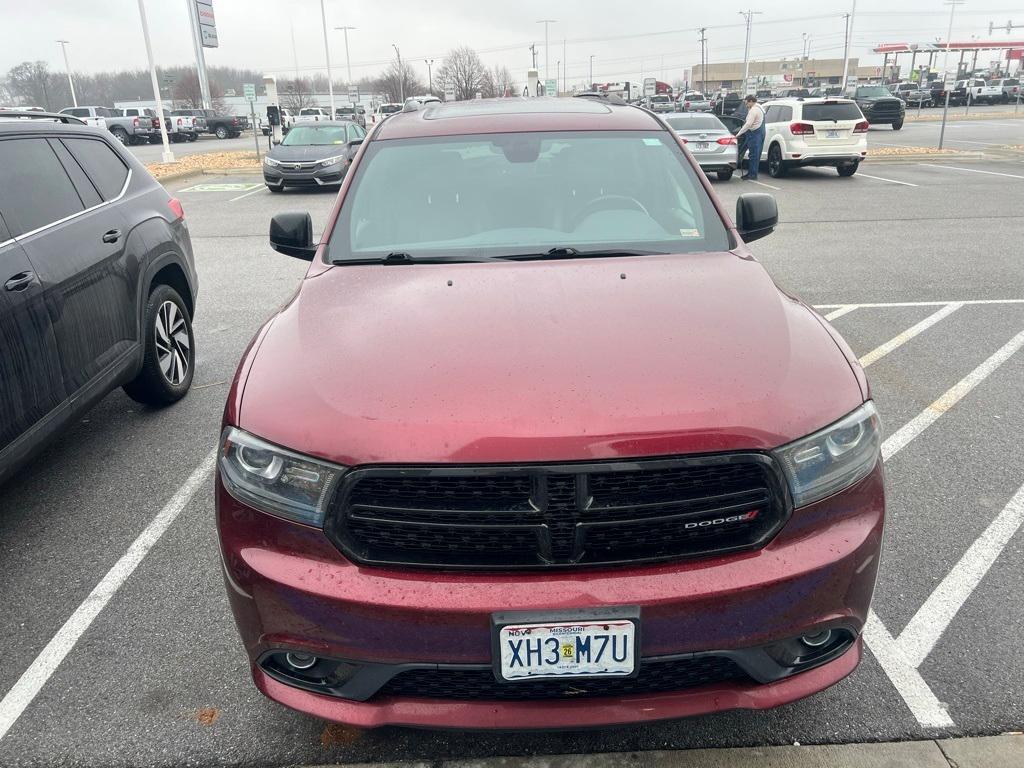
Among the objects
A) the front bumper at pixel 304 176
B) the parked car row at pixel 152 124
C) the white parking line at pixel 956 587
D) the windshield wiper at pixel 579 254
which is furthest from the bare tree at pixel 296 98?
the white parking line at pixel 956 587

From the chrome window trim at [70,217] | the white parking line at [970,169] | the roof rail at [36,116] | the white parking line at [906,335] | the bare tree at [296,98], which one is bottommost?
the white parking line at [970,169]

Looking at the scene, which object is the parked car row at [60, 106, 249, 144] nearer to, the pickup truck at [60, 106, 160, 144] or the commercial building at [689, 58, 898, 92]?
the pickup truck at [60, 106, 160, 144]

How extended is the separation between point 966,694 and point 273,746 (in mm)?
2151

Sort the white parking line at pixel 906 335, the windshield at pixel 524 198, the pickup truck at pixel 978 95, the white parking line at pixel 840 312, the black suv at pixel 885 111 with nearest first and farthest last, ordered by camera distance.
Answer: the windshield at pixel 524 198 → the white parking line at pixel 906 335 → the white parking line at pixel 840 312 → the black suv at pixel 885 111 → the pickup truck at pixel 978 95

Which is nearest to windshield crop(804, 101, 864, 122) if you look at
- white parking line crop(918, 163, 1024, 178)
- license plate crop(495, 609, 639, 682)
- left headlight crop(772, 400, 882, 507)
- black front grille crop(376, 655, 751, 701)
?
white parking line crop(918, 163, 1024, 178)

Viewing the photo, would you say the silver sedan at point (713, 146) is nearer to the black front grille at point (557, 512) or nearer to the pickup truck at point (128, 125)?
the black front grille at point (557, 512)

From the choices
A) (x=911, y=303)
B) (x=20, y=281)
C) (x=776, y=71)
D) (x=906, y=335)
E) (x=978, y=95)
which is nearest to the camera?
(x=20, y=281)

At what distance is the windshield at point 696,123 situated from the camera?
55.7 feet

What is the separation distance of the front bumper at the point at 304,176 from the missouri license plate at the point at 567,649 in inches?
618

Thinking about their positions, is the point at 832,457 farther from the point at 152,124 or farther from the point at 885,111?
the point at 152,124

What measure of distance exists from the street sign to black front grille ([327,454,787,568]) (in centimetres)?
6693

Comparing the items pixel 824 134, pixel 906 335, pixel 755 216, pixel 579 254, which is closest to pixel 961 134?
pixel 824 134

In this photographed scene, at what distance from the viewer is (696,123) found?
56.3ft

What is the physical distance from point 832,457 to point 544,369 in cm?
77
